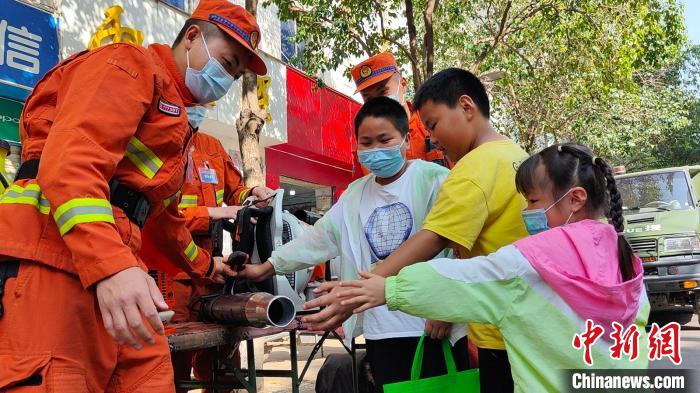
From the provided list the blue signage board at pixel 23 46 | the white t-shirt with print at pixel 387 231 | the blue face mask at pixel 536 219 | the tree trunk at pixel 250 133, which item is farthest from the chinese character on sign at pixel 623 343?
the blue signage board at pixel 23 46

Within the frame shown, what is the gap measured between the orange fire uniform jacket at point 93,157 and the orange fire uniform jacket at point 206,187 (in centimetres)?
150

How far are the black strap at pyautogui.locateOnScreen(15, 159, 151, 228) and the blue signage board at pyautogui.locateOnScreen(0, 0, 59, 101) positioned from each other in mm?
5099

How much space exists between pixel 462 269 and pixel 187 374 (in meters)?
2.59

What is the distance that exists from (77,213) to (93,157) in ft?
0.49

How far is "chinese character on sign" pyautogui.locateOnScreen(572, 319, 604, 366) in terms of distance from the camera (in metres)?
1.67

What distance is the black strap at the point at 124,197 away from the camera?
173cm

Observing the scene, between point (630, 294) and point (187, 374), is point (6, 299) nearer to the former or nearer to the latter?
point (630, 294)

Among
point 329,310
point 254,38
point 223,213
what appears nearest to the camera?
point 329,310

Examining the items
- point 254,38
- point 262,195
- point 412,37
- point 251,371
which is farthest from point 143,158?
point 412,37

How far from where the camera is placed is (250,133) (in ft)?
18.5

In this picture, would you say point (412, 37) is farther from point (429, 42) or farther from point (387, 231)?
point (387, 231)

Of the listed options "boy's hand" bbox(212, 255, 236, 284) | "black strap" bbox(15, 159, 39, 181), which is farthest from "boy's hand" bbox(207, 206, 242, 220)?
"black strap" bbox(15, 159, 39, 181)

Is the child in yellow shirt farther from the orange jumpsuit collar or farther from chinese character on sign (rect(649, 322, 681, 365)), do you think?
the orange jumpsuit collar

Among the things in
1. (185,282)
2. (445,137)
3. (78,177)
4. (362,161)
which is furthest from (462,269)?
(185,282)
